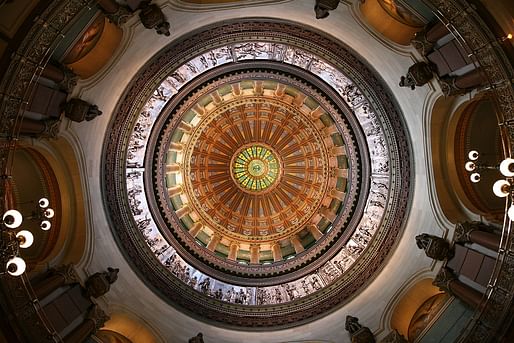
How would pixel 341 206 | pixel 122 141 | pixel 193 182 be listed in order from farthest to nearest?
1. pixel 193 182
2. pixel 341 206
3. pixel 122 141

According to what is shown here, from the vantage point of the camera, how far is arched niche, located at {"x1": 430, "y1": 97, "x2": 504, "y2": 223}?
1302cm

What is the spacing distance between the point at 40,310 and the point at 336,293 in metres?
10.3

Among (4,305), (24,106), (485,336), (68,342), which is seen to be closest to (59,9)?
(24,106)

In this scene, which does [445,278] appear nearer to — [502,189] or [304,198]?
[502,189]

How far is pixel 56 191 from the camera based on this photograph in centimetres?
1392

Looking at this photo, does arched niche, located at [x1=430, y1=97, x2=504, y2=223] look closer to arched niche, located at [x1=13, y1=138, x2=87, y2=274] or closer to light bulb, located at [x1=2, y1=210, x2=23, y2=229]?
light bulb, located at [x1=2, y1=210, x2=23, y2=229]

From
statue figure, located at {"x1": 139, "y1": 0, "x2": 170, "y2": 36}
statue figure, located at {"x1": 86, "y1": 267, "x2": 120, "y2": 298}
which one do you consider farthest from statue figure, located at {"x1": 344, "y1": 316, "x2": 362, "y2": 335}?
statue figure, located at {"x1": 139, "y1": 0, "x2": 170, "y2": 36}

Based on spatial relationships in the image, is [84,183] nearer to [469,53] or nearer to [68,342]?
[68,342]

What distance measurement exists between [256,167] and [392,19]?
1402 centimetres

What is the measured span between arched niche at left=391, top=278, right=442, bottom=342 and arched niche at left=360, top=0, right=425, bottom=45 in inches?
325

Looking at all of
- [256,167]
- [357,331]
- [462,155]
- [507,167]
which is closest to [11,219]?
[507,167]

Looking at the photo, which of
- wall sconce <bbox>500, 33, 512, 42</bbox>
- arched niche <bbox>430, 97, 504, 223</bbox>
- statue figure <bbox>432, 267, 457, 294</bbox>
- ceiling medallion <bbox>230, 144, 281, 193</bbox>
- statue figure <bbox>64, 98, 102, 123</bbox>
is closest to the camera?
wall sconce <bbox>500, 33, 512, 42</bbox>

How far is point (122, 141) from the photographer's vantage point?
15414 mm

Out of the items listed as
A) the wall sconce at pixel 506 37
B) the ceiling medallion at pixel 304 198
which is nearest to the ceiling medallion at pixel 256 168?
the ceiling medallion at pixel 304 198
